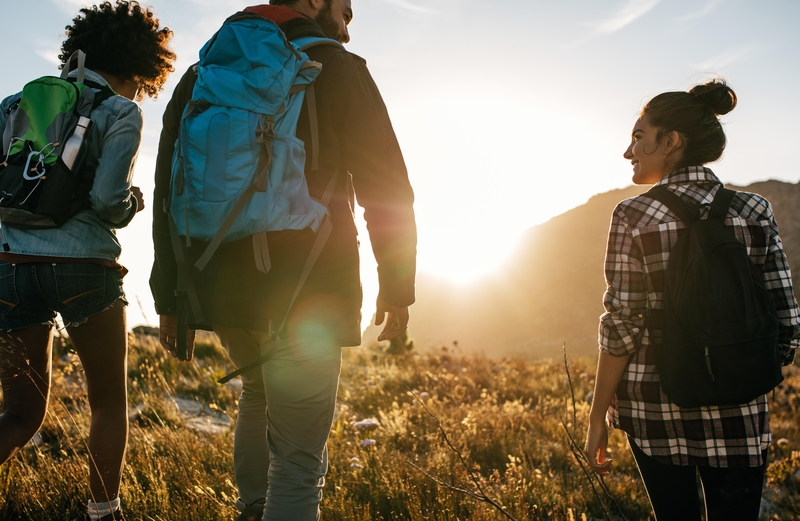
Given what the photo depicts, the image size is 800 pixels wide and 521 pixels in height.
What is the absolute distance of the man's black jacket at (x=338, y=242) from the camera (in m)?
1.62

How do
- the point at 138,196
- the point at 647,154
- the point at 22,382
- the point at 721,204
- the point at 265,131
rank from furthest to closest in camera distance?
the point at 138,196
the point at 22,382
the point at 647,154
the point at 721,204
the point at 265,131

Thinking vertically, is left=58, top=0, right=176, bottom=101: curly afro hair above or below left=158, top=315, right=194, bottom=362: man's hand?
above

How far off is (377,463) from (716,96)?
2.81 metres

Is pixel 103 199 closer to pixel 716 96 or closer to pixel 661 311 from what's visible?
pixel 661 311

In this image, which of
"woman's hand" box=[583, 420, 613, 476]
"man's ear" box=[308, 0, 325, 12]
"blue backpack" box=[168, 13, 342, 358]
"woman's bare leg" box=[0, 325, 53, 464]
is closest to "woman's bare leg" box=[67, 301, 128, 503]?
"woman's bare leg" box=[0, 325, 53, 464]

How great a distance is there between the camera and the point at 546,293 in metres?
68.4

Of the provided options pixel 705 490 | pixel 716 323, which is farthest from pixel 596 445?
pixel 716 323

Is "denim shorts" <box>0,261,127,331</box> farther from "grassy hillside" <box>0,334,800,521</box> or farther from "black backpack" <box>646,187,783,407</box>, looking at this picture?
"black backpack" <box>646,187,783,407</box>

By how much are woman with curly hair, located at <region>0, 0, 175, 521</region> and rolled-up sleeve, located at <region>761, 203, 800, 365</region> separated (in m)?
2.42

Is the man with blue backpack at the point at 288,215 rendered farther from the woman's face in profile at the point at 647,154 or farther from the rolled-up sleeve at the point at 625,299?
the woman's face in profile at the point at 647,154

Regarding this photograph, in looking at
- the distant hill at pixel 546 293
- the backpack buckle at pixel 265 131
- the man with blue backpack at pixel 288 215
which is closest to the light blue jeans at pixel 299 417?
the man with blue backpack at pixel 288 215

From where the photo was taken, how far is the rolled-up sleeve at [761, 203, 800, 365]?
1763 mm

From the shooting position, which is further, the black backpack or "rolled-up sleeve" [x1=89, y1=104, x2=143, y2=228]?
"rolled-up sleeve" [x1=89, y1=104, x2=143, y2=228]

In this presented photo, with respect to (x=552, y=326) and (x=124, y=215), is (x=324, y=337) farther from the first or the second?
(x=552, y=326)
